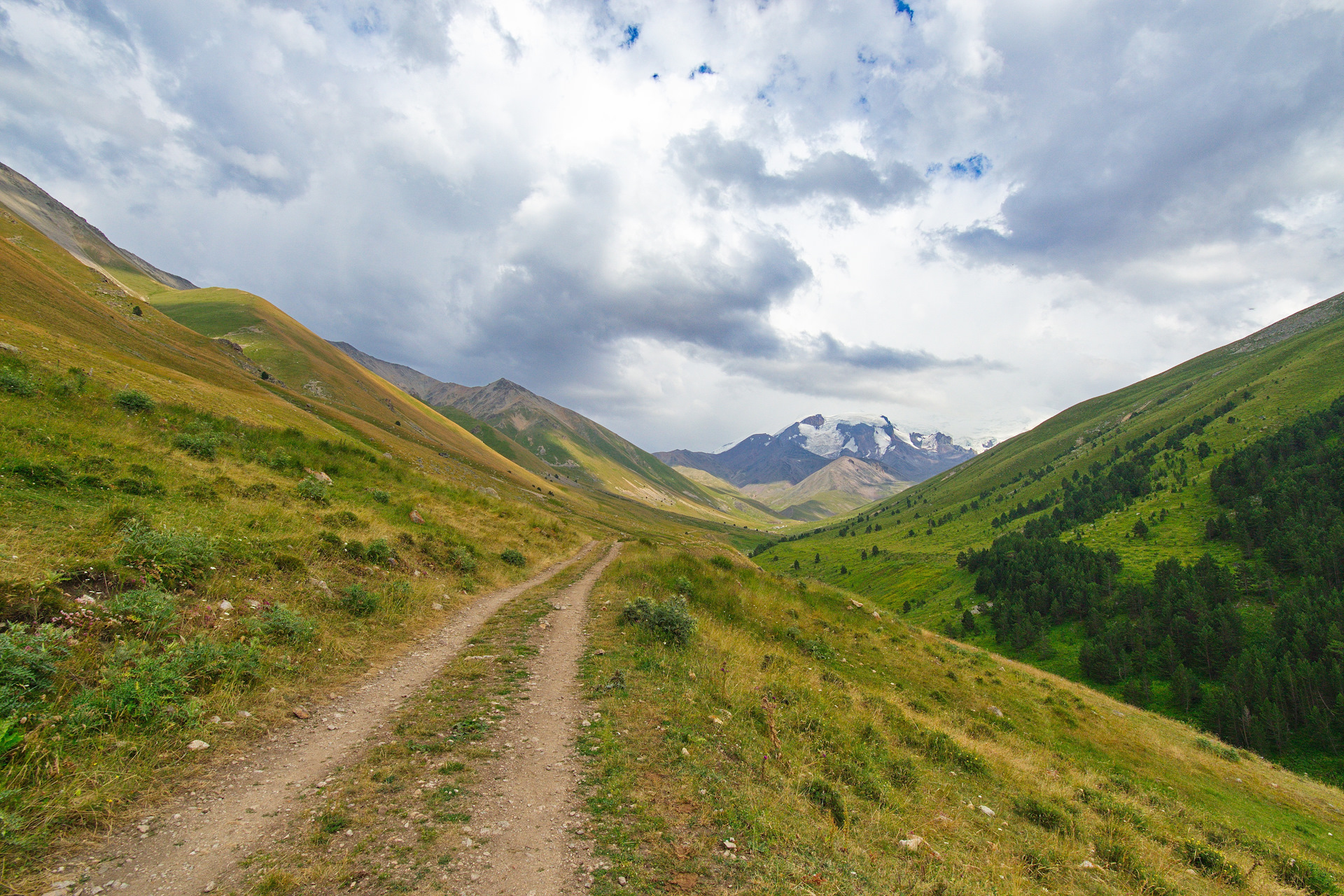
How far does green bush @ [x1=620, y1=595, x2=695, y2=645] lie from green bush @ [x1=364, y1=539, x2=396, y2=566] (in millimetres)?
9494

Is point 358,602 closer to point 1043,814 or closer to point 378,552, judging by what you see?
point 378,552

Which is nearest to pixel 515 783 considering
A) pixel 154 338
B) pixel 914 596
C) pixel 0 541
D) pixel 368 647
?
pixel 368 647

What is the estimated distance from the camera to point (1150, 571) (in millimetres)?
104312

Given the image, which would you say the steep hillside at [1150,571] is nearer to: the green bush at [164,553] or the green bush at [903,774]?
the green bush at [903,774]

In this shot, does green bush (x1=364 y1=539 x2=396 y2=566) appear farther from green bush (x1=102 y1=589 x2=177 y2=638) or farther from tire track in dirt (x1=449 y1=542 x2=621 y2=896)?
tire track in dirt (x1=449 y1=542 x2=621 y2=896)

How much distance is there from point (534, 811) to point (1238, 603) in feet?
455

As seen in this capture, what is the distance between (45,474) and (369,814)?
49.3 ft

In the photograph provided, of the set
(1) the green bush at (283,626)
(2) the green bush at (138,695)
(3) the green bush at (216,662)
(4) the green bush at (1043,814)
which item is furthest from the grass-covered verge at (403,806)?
(4) the green bush at (1043,814)

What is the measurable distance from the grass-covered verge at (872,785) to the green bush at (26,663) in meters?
8.18

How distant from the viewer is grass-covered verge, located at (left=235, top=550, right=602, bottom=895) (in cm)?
552

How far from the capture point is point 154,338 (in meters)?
46.5

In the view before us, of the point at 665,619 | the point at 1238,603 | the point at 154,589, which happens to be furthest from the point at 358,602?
the point at 1238,603

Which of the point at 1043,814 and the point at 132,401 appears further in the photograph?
the point at 132,401

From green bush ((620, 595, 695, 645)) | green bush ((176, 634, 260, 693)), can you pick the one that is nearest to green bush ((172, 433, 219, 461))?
green bush ((176, 634, 260, 693))
